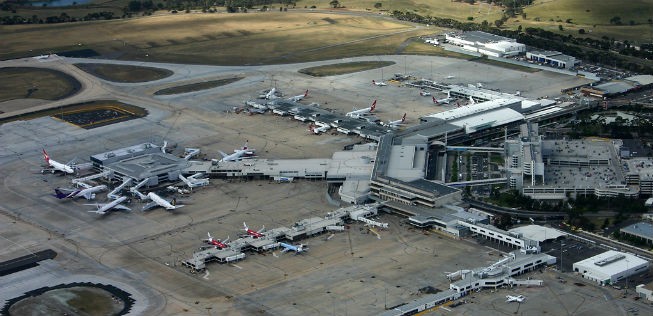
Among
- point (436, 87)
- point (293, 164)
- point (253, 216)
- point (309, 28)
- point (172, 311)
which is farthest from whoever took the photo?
point (309, 28)

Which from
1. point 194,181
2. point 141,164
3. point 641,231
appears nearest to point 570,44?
point 194,181

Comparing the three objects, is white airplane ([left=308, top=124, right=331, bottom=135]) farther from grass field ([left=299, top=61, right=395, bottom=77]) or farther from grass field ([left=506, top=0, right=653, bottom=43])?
grass field ([left=506, top=0, right=653, bottom=43])

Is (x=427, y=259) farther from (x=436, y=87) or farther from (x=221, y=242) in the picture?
(x=436, y=87)

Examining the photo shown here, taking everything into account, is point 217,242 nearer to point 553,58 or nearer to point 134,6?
point 553,58

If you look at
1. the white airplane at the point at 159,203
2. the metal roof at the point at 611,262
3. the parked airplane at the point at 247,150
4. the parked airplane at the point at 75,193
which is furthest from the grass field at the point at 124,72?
the metal roof at the point at 611,262

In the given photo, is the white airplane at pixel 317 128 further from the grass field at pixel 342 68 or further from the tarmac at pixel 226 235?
the grass field at pixel 342 68

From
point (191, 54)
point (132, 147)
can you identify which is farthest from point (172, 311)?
point (191, 54)
